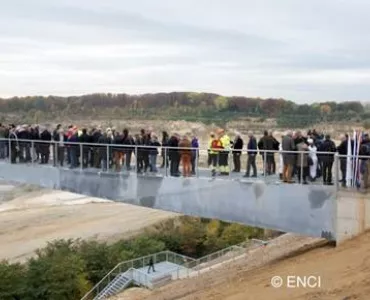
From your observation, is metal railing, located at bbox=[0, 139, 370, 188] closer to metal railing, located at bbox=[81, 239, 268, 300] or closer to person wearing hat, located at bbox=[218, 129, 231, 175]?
person wearing hat, located at bbox=[218, 129, 231, 175]

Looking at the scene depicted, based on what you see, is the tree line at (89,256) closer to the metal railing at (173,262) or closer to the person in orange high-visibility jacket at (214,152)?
the metal railing at (173,262)

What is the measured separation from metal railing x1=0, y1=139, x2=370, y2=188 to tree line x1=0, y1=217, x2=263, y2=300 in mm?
7937

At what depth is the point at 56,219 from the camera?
59.8 meters

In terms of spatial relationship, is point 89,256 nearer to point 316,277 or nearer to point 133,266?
point 133,266

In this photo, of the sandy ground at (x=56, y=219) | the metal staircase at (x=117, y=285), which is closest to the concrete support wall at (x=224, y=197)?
the metal staircase at (x=117, y=285)

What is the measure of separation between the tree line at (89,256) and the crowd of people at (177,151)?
310 inches

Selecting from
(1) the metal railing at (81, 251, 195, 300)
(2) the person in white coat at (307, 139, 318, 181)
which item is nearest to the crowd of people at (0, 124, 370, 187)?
(2) the person in white coat at (307, 139, 318, 181)

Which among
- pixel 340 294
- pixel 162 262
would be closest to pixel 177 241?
pixel 162 262

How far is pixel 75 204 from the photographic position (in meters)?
69.2

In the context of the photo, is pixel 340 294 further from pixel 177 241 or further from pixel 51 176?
pixel 177 241

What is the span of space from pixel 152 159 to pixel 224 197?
3.06 m

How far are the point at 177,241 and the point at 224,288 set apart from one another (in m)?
27.5

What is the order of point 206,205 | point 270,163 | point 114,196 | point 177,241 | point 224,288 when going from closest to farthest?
point 224,288
point 270,163
point 206,205
point 114,196
point 177,241

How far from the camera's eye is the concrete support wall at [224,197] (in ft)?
51.2
